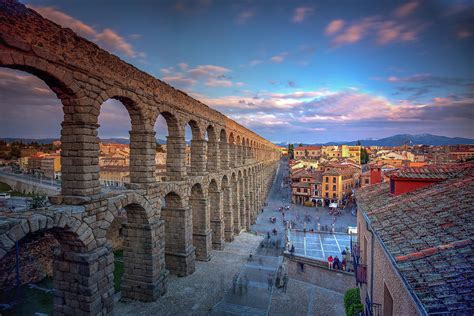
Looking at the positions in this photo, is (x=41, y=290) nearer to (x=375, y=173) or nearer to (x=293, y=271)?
(x=293, y=271)

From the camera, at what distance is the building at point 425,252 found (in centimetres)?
457

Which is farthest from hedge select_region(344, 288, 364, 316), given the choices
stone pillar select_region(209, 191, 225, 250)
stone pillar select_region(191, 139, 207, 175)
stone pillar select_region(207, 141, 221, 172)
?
stone pillar select_region(207, 141, 221, 172)

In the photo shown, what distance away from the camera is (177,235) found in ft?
57.8

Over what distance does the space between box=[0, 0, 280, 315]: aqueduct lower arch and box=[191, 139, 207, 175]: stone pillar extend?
2.06 m

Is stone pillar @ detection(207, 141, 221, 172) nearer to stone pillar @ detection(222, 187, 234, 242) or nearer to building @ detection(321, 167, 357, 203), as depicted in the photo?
stone pillar @ detection(222, 187, 234, 242)

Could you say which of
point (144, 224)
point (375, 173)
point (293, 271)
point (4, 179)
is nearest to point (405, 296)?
point (144, 224)

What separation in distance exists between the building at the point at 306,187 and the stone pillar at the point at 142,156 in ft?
155

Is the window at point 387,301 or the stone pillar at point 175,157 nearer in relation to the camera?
the window at point 387,301

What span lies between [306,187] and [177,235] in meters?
43.4

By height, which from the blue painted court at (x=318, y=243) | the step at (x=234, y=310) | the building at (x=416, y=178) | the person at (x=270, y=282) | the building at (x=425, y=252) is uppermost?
the building at (x=416, y=178)

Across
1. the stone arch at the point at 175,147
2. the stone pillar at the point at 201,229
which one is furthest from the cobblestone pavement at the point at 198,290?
the stone arch at the point at 175,147

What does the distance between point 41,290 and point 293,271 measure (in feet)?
62.1

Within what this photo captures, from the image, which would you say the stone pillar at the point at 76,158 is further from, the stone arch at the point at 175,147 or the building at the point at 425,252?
the building at the point at 425,252

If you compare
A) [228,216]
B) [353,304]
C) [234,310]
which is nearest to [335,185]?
[228,216]
